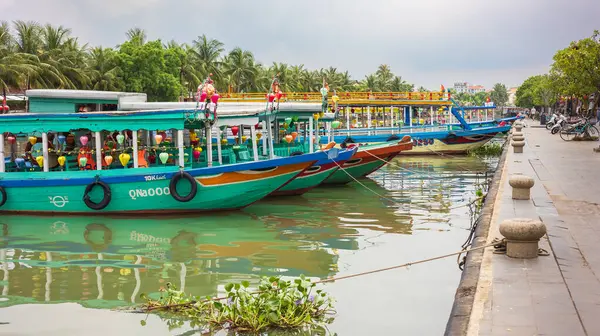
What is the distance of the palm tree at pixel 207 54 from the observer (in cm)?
5181

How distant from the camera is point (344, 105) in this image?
3141 centimetres

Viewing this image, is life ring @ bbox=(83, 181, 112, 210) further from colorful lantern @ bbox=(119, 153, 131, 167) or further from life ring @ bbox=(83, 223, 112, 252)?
colorful lantern @ bbox=(119, 153, 131, 167)

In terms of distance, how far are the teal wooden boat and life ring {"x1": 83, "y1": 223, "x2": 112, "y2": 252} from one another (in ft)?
2.03

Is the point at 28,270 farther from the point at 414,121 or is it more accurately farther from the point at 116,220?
the point at 414,121

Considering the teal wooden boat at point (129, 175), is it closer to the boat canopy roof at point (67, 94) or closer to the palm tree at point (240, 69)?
the boat canopy roof at point (67, 94)

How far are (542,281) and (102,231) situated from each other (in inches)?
376

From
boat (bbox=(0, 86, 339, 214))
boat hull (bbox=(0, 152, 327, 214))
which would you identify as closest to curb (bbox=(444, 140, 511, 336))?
boat hull (bbox=(0, 152, 327, 214))

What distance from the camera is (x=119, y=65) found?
42.3 m

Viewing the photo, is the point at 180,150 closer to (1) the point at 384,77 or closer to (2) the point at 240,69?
(2) the point at 240,69

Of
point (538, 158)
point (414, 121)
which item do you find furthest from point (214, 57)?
point (538, 158)

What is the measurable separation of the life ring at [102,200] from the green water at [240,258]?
0.34m

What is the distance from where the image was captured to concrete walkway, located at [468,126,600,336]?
5.25 meters

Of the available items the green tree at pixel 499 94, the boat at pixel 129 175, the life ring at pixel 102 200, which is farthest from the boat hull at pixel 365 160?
the green tree at pixel 499 94

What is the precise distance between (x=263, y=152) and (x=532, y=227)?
11463 millimetres
